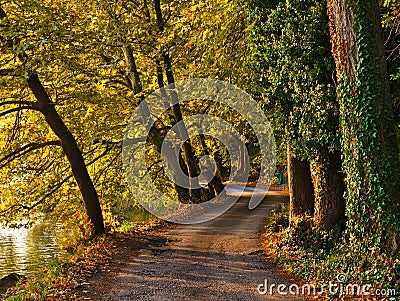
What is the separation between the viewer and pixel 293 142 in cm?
1230

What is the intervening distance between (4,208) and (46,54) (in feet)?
22.0

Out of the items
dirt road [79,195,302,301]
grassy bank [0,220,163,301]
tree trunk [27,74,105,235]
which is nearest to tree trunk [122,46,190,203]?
tree trunk [27,74,105,235]

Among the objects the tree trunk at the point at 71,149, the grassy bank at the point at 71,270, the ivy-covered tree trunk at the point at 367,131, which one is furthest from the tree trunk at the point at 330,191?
the tree trunk at the point at 71,149

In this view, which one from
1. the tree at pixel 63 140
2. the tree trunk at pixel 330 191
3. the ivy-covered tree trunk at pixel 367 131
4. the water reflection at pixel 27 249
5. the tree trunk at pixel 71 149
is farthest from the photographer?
the water reflection at pixel 27 249

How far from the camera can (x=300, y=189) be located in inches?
546

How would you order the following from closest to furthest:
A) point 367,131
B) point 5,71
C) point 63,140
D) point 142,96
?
point 367,131, point 5,71, point 63,140, point 142,96

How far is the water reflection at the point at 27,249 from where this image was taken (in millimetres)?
19828

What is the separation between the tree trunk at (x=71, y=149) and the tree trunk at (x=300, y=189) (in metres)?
5.88

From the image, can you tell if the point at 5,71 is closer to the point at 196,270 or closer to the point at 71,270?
the point at 71,270

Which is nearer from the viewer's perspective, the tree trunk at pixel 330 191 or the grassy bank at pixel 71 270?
the grassy bank at pixel 71 270

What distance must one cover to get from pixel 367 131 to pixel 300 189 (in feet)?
16.5

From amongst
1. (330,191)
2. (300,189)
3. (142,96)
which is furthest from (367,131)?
(142,96)

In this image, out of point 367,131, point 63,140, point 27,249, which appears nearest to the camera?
point 367,131

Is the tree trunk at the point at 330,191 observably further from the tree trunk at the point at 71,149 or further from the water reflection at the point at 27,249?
the water reflection at the point at 27,249
